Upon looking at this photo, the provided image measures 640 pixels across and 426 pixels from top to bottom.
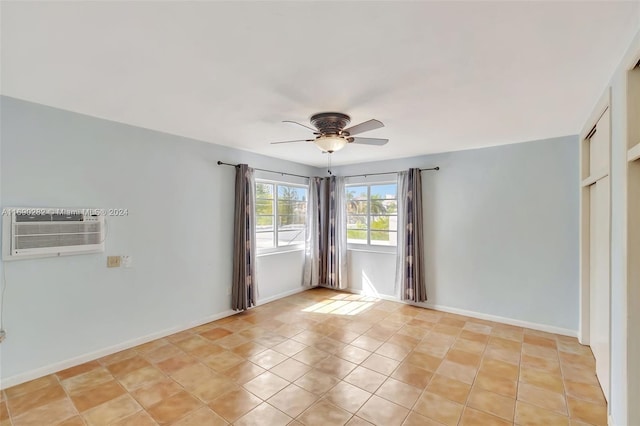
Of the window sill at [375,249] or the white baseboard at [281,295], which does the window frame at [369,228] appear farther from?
the white baseboard at [281,295]

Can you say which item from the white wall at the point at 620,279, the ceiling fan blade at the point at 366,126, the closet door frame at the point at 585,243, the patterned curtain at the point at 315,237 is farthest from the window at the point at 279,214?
the white wall at the point at 620,279

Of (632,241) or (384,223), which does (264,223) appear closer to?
(384,223)

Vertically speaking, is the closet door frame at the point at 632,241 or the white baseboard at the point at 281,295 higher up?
the closet door frame at the point at 632,241

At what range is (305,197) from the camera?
5.62 meters

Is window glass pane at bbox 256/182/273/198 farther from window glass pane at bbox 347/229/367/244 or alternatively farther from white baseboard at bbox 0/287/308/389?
white baseboard at bbox 0/287/308/389

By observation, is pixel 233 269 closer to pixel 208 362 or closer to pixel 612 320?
pixel 208 362

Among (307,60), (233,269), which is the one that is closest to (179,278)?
(233,269)

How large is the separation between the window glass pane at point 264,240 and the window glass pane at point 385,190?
6.61 ft

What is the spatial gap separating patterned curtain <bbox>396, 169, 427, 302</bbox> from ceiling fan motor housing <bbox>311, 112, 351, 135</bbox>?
225 cm

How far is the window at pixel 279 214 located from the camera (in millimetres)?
4875

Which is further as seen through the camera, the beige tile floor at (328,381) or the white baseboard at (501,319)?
the white baseboard at (501,319)

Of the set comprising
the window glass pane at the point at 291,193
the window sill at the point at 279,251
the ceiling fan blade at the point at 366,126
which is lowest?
the window sill at the point at 279,251

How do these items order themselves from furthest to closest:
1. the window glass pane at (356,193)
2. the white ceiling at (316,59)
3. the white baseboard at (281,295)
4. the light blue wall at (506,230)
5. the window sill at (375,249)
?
the window glass pane at (356,193) → the window sill at (375,249) → the white baseboard at (281,295) → the light blue wall at (506,230) → the white ceiling at (316,59)

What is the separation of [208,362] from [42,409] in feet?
4.01
